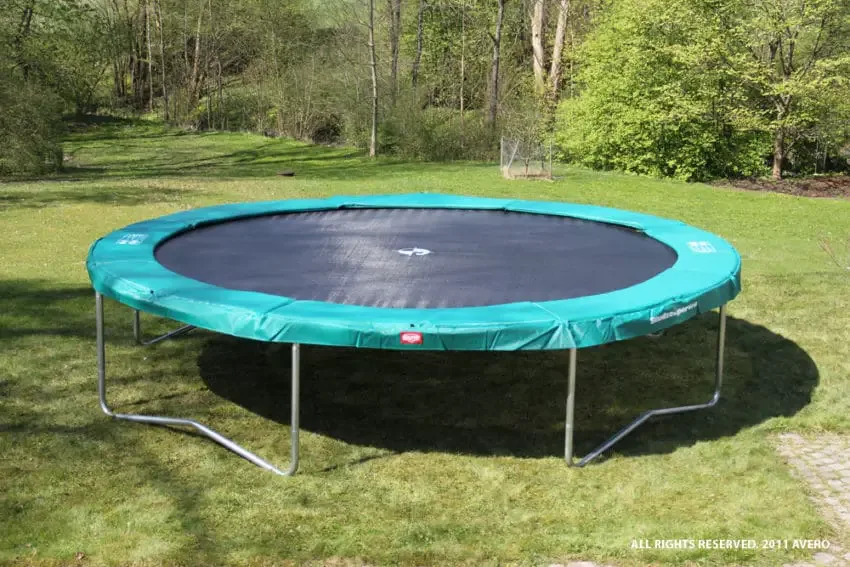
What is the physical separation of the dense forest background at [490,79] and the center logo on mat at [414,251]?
789 cm

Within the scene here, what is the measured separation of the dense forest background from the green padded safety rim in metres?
8.25

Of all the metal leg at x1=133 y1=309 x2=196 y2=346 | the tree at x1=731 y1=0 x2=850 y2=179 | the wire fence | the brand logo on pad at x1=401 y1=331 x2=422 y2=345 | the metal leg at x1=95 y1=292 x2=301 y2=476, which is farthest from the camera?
the tree at x1=731 y1=0 x2=850 y2=179

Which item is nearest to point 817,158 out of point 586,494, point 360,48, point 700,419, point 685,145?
point 685,145

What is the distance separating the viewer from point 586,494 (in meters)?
2.81

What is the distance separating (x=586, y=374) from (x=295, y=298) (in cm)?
159

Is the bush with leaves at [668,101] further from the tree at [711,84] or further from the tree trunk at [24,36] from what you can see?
the tree trunk at [24,36]

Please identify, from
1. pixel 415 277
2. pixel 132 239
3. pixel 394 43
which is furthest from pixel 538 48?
pixel 415 277

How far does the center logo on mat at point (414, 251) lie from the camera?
397 centimetres

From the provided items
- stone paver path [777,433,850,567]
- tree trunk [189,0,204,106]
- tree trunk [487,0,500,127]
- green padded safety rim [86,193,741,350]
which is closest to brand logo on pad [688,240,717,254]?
green padded safety rim [86,193,741,350]

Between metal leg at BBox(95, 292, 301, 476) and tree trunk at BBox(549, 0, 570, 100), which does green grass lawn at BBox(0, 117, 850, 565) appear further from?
tree trunk at BBox(549, 0, 570, 100)

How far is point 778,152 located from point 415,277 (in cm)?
1087

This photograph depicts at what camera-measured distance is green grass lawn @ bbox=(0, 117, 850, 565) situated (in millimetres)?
2498

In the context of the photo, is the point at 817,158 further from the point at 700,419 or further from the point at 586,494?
the point at 586,494

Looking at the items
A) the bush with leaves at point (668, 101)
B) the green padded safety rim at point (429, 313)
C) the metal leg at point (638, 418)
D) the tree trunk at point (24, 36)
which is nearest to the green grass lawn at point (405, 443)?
the metal leg at point (638, 418)
